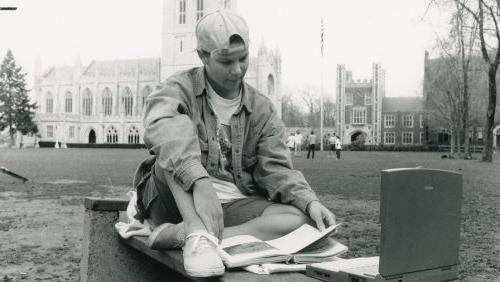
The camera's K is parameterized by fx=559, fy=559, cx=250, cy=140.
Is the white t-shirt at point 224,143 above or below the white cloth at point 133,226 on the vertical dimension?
above

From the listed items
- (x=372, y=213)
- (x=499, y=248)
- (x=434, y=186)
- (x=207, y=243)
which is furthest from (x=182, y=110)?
(x=372, y=213)

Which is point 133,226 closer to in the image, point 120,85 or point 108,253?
point 108,253

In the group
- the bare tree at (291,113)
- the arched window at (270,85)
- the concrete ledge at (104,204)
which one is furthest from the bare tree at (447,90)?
the bare tree at (291,113)

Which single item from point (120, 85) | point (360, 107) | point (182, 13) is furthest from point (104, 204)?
point (120, 85)

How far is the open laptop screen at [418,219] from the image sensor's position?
1.39 metres

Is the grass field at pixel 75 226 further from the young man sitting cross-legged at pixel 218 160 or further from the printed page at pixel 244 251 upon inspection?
the printed page at pixel 244 251

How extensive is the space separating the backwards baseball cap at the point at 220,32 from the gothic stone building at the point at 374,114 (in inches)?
2574

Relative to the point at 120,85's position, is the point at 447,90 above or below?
below

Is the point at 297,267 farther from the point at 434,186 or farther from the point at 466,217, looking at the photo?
the point at 466,217

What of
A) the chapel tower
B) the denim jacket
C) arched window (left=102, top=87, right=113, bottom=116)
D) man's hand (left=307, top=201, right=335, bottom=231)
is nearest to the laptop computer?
man's hand (left=307, top=201, right=335, bottom=231)

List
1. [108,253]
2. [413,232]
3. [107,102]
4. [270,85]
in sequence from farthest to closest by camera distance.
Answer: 1. [107,102]
2. [270,85]
3. [108,253]
4. [413,232]

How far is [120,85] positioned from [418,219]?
7314 cm

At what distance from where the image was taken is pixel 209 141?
2229mm

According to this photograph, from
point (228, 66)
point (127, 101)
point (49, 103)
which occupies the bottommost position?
point (228, 66)
